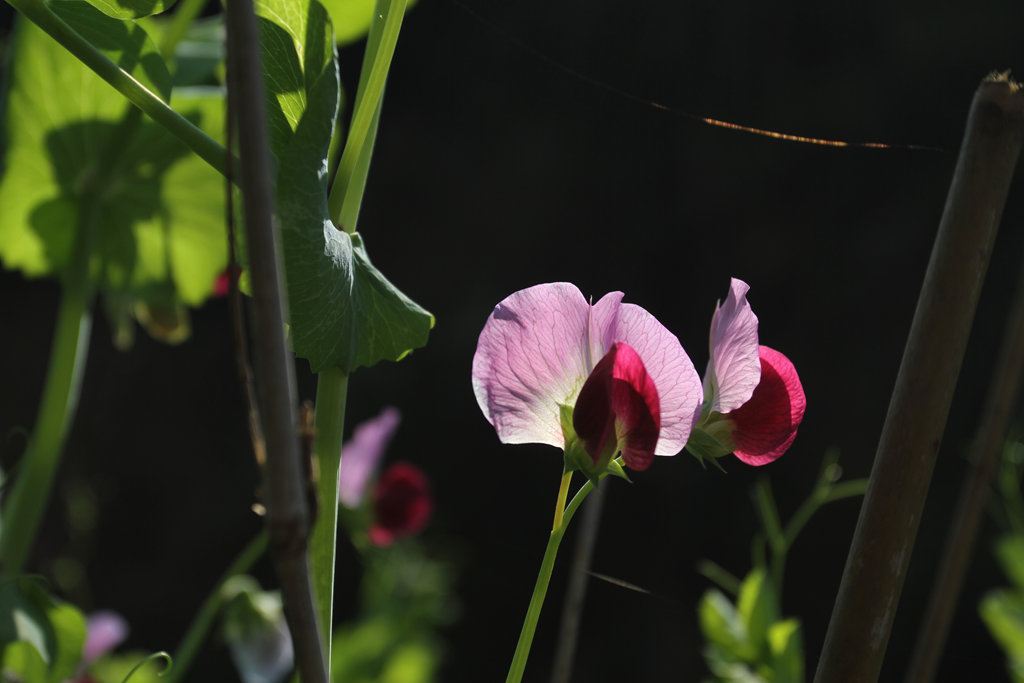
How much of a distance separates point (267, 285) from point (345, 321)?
0.10 metres

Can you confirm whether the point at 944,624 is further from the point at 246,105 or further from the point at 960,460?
the point at 960,460

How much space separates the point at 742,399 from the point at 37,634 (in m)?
0.28

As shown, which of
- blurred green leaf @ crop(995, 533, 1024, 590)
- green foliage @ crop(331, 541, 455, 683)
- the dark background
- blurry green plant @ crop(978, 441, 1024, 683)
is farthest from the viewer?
the dark background

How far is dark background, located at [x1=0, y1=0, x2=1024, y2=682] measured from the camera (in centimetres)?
205

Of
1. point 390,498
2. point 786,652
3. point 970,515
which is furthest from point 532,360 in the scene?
point 390,498

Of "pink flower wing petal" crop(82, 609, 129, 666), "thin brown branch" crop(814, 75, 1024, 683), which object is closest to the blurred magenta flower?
"pink flower wing petal" crop(82, 609, 129, 666)

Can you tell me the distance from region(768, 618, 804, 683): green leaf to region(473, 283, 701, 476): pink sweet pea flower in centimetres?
21

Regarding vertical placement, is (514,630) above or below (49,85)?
below

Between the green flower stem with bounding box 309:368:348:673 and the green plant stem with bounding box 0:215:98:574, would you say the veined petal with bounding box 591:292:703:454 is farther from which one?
the green plant stem with bounding box 0:215:98:574

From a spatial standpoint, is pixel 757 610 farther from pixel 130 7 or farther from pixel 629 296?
pixel 629 296

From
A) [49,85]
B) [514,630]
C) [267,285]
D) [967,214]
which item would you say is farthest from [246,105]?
[514,630]

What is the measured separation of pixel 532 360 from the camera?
200 millimetres

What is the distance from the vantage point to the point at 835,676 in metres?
0.19

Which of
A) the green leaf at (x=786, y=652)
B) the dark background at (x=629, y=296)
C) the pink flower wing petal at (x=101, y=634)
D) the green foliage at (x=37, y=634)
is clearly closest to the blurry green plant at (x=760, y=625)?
the green leaf at (x=786, y=652)
